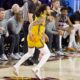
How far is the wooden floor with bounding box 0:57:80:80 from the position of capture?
4.93 metres

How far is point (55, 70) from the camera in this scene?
554cm

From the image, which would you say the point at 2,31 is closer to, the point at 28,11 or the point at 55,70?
the point at 28,11

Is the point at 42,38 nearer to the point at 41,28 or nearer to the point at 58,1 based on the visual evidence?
the point at 41,28

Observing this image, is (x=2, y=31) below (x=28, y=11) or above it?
below

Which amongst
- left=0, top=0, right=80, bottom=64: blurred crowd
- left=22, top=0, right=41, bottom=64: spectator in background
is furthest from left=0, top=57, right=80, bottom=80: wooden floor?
left=22, top=0, right=41, bottom=64: spectator in background

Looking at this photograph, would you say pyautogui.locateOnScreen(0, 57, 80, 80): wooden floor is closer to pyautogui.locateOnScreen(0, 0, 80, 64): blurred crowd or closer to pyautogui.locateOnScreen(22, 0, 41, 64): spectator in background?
pyautogui.locateOnScreen(0, 0, 80, 64): blurred crowd

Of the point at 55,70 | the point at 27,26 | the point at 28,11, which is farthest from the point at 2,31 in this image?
the point at 55,70

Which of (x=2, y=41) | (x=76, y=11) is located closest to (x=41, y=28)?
(x=2, y=41)

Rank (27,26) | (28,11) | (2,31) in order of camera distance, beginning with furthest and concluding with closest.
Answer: (2,31) < (27,26) < (28,11)

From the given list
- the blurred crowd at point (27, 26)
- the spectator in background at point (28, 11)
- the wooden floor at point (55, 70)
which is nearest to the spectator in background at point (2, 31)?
the blurred crowd at point (27, 26)

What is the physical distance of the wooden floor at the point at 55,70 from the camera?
194 inches

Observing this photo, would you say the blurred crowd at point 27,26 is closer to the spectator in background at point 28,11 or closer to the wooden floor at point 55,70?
the spectator in background at point 28,11

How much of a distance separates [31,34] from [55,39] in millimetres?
3071

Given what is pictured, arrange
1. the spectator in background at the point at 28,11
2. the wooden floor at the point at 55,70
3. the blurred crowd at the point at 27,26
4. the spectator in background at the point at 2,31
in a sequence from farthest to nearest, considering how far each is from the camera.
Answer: the spectator in background at the point at 2,31
the blurred crowd at the point at 27,26
the spectator in background at the point at 28,11
the wooden floor at the point at 55,70
